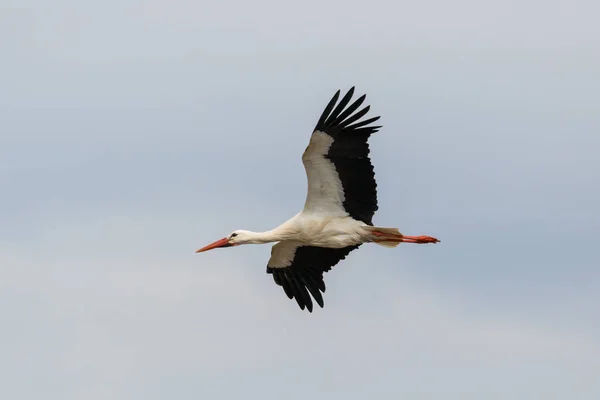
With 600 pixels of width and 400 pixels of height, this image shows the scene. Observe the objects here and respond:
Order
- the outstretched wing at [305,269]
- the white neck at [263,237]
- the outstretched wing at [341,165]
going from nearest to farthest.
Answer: the outstretched wing at [341,165], the white neck at [263,237], the outstretched wing at [305,269]

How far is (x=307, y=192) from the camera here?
2600 centimetres

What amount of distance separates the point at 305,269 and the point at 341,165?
2.62 metres

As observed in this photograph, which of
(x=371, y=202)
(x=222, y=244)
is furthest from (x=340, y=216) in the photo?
(x=222, y=244)

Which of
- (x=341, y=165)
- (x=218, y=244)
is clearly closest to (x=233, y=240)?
(x=218, y=244)

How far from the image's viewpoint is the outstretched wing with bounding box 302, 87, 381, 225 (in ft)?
82.5

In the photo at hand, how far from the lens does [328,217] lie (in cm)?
2605

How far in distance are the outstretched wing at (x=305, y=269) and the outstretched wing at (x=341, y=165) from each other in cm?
147

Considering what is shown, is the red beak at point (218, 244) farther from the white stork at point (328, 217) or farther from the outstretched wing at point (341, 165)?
the outstretched wing at point (341, 165)

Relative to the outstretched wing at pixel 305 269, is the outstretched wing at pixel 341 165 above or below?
above

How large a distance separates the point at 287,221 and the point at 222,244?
1629 mm

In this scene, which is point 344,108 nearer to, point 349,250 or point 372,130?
point 372,130

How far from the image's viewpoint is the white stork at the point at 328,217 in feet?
82.7

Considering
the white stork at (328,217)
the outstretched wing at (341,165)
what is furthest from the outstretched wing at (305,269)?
the outstretched wing at (341,165)

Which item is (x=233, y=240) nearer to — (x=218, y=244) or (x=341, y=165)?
(x=218, y=244)
